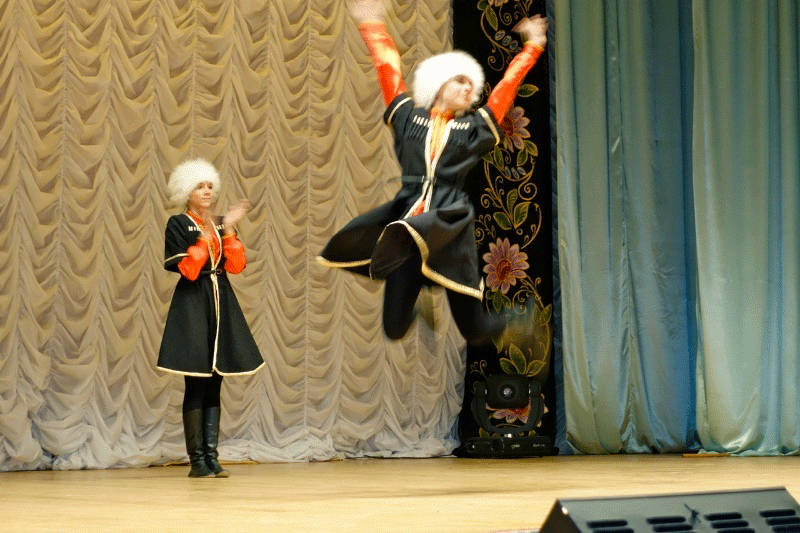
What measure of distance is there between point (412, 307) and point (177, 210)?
2.59 m

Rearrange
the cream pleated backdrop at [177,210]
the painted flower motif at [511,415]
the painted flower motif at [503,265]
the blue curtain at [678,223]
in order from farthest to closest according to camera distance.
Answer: the painted flower motif at [503,265] < the painted flower motif at [511,415] < the blue curtain at [678,223] < the cream pleated backdrop at [177,210]

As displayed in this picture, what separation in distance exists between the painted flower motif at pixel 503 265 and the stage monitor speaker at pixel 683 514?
4487 mm

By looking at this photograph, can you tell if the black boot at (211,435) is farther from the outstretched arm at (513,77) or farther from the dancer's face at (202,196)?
the outstretched arm at (513,77)

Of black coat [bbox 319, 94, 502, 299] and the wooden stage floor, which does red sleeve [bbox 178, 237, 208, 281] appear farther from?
black coat [bbox 319, 94, 502, 299]

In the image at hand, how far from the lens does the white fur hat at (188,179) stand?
4.52 m

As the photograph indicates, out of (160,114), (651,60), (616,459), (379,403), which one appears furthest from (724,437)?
(160,114)

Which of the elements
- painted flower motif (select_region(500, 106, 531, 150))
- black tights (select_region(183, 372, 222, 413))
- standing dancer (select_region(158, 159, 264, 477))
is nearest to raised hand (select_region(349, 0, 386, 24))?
standing dancer (select_region(158, 159, 264, 477))

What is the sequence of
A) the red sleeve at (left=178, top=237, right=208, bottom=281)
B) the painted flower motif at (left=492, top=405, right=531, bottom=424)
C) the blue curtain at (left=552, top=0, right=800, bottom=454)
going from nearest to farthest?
the red sleeve at (left=178, top=237, right=208, bottom=281) → the blue curtain at (left=552, top=0, right=800, bottom=454) → the painted flower motif at (left=492, top=405, right=531, bottom=424)

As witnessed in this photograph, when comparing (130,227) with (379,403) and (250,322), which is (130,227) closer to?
(250,322)

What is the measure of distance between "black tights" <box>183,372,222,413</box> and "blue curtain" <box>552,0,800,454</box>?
9.05ft

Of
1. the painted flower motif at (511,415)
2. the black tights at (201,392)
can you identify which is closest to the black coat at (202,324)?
the black tights at (201,392)

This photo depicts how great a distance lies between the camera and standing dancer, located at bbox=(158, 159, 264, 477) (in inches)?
171

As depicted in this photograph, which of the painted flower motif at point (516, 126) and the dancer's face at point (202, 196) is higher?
the painted flower motif at point (516, 126)

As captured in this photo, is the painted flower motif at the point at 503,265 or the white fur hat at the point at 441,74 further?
the painted flower motif at the point at 503,265
